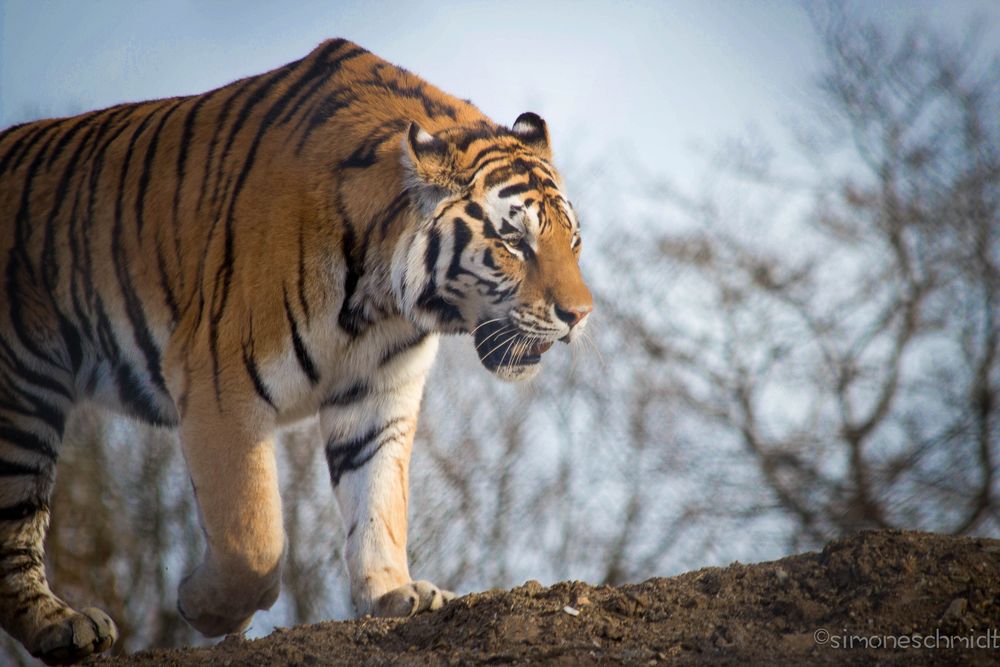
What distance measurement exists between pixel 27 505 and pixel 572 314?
2290 mm

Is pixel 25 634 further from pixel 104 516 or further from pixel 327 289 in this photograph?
pixel 104 516

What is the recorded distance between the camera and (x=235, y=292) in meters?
3.53


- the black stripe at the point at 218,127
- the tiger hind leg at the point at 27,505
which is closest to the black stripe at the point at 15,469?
the tiger hind leg at the point at 27,505

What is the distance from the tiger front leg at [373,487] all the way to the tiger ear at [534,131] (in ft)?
3.30

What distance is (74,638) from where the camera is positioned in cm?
345

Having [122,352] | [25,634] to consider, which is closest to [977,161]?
[122,352]

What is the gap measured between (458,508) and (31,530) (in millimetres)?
5246

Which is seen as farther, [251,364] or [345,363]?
[345,363]

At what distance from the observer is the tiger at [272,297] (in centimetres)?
350

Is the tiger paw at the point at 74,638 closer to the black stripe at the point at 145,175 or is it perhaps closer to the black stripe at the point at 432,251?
the black stripe at the point at 145,175

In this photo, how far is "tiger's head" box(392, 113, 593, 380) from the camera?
3.55 m

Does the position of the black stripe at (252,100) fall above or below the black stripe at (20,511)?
above

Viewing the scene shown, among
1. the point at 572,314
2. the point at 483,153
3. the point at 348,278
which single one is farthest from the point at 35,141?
the point at 572,314

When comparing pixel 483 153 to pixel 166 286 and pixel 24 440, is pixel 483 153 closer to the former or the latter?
pixel 166 286
